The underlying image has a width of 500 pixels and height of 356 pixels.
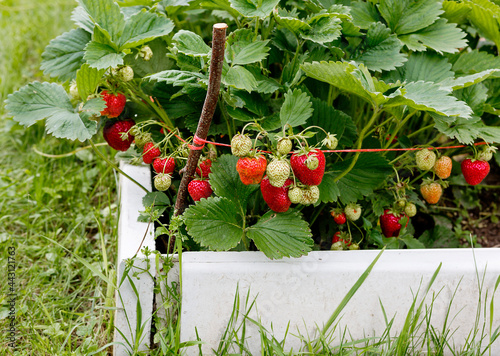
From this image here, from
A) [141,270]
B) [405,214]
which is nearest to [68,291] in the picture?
[141,270]

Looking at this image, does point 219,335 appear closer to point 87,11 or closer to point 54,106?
point 54,106

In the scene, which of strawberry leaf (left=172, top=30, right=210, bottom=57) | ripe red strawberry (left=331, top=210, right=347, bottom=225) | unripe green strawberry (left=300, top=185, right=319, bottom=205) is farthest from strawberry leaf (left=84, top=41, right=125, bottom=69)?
ripe red strawberry (left=331, top=210, right=347, bottom=225)

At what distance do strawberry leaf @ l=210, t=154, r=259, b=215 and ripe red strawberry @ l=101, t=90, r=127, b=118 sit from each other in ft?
0.86

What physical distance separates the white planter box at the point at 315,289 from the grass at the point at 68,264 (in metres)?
0.03

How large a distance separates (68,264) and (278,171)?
31.3 inches

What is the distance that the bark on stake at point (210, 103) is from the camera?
982 mm

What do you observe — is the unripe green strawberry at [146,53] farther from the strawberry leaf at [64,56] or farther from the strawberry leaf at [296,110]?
the strawberry leaf at [296,110]

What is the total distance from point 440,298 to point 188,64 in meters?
0.75

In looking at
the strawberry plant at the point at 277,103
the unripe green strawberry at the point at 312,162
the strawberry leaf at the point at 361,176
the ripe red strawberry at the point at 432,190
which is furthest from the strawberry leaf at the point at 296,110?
the ripe red strawberry at the point at 432,190

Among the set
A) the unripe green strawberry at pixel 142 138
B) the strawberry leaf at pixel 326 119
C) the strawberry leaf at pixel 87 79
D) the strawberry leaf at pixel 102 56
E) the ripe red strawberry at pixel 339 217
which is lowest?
the ripe red strawberry at pixel 339 217

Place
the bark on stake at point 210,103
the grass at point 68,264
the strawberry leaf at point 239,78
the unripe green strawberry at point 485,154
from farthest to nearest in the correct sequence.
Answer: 1. the unripe green strawberry at point 485,154
2. the grass at point 68,264
3. the strawberry leaf at point 239,78
4. the bark on stake at point 210,103

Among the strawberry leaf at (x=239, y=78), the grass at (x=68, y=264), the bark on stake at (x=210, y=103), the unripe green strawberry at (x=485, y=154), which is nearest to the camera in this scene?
the bark on stake at (x=210, y=103)

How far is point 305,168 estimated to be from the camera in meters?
1.04

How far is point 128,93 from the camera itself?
1.32m
